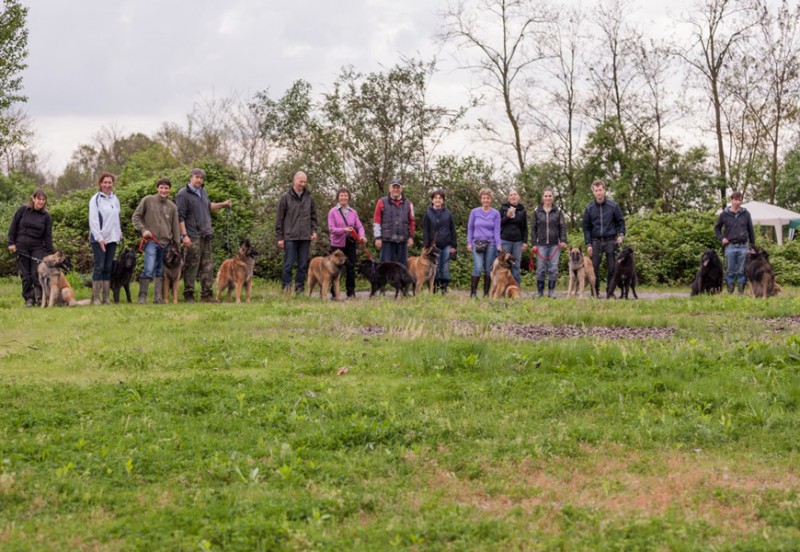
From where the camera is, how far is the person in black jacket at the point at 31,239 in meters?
13.5

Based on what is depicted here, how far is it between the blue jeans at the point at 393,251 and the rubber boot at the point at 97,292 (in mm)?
4691

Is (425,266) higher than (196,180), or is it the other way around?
(196,180)

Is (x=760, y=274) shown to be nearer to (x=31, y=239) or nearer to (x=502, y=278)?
(x=502, y=278)

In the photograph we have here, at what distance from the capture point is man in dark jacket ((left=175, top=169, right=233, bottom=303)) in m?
13.4

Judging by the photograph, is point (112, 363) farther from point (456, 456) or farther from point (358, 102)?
point (358, 102)

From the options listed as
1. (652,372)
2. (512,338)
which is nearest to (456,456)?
(652,372)

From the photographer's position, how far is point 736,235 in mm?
14977

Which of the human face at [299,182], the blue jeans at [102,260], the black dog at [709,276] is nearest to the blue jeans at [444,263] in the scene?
the human face at [299,182]

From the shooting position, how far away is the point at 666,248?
65.3 ft

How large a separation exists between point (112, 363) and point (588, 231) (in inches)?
346

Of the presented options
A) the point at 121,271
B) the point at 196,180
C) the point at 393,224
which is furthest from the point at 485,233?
the point at 121,271

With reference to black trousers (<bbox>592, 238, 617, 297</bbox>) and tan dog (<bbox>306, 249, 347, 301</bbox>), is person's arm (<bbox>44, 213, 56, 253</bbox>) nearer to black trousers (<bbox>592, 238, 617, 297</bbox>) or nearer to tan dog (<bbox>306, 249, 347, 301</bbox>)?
tan dog (<bbox>306, 249, 347, 301</bbox>)

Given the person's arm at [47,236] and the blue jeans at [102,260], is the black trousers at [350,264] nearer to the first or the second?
the blue jeans at [102,260]

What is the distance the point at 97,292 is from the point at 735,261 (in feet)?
36.9
